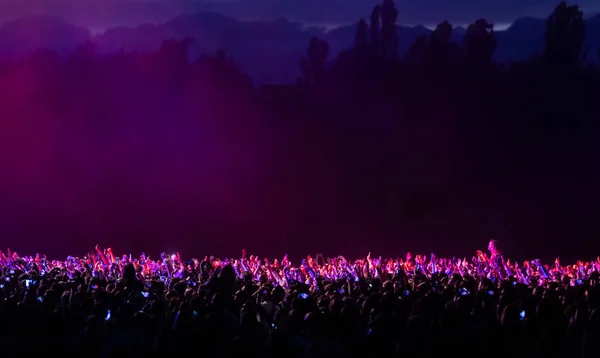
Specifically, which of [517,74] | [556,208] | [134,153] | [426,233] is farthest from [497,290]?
[517,74]

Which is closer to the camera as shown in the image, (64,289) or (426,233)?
(64,289)

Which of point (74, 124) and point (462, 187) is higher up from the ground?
point (74, 124)

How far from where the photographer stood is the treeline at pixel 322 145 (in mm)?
29438

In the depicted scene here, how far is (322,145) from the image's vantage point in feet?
107

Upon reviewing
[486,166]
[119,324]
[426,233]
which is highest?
[119,324]

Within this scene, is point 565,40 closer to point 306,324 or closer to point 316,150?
point 316,150

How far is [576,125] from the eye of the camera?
109 feet

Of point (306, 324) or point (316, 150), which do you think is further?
point (316, 150)

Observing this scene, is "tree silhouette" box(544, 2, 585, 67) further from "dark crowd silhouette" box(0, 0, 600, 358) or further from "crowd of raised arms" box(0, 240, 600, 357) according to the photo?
"crowd of raised arms" box(0, 240, 600, 357)

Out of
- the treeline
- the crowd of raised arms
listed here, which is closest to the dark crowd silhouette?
the treeline

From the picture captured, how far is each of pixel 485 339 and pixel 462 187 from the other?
25.9m

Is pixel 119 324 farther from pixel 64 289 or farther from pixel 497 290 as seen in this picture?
pixel 497 290

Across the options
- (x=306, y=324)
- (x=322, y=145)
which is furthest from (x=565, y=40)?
(x=306, y=324)

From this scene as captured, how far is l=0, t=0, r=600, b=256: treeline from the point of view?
29.4 m
